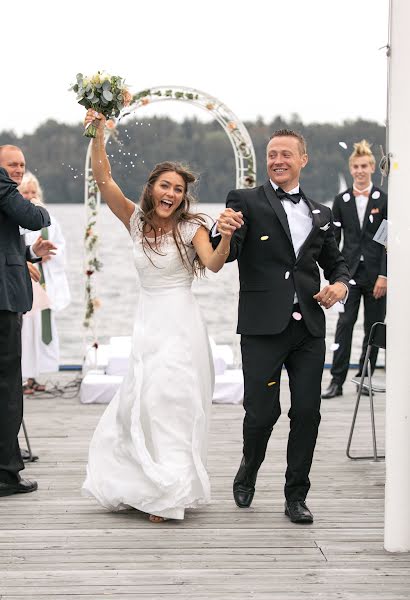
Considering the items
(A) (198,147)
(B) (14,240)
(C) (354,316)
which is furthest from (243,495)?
(A) (198,147)

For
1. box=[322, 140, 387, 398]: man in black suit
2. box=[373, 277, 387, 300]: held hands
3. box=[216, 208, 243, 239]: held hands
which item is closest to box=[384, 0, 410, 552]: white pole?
box=[216, 208, 243, 239]: held hands

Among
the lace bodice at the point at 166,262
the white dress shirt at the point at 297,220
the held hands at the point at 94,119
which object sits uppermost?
the held hands at the point at 94,119

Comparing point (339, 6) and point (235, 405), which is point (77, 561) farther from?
point (339, 6)

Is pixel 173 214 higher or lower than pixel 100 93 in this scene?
lower

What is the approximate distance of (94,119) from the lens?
15.5 feet

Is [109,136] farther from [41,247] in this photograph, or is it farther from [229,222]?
[229,222]

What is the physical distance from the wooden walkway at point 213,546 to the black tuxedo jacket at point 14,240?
959 millimetres

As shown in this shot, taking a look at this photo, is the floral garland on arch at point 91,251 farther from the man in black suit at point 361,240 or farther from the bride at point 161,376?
the bride at point 161,376

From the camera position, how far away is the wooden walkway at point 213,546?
12.6ft

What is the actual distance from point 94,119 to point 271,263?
1013mm

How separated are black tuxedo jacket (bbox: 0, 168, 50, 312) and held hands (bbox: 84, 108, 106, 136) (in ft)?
1.61

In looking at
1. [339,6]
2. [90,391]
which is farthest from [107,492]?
[339,6]

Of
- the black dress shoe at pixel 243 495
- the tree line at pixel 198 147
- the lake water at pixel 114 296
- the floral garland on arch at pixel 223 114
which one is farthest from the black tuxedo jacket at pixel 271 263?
the tree line at pixel 198 147

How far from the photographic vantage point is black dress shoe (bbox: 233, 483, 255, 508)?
4902 mm
